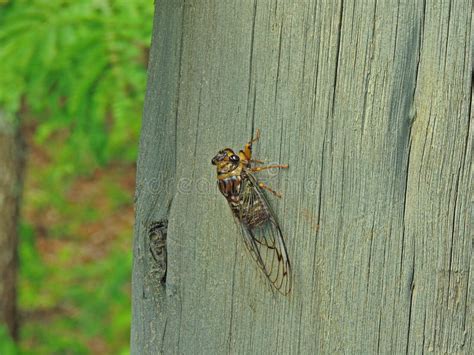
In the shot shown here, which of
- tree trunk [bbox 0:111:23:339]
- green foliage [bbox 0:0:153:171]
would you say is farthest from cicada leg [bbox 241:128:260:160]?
tree trunk [bbox 0:111:23:339]

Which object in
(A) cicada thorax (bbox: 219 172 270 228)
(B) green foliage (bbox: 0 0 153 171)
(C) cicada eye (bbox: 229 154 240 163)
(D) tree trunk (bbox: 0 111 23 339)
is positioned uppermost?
(B) green foliage (bbox: 0 0 153 171)

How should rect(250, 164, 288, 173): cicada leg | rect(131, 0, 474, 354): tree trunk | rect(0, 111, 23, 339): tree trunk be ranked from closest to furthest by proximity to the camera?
rect(131, 0, 474, 354): tree trunk
rect(250, 164, 288, 173): cicada leg
rect(0, 111, 23, 339): tree trunk

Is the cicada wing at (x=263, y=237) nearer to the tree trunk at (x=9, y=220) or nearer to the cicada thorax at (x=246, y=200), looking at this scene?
the cicada thorax at (x=246, y=200)

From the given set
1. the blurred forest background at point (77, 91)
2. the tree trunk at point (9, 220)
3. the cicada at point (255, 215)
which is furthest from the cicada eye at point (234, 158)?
the tree trunk at point (9, 220)

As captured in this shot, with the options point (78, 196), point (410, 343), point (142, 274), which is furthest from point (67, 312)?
point (410, 343)

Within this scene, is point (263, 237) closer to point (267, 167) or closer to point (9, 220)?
point (267, 167)

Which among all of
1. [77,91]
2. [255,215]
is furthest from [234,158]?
[77,91]

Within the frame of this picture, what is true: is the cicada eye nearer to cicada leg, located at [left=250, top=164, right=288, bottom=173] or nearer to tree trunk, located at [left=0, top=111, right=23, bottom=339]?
cicada leg, located at [left=250, top=164, right=288, bottom=173]

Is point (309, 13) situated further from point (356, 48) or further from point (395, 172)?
point (395, 172)
